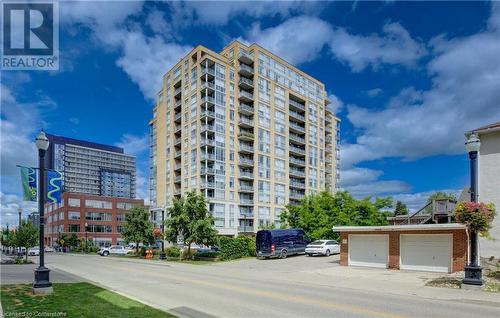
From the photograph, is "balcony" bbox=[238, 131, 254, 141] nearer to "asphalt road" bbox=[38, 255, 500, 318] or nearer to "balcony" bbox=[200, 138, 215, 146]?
"balcony" bbox=[200, 138, 215, 146]

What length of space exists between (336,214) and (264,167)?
37.1 m

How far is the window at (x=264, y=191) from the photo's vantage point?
76.6 m

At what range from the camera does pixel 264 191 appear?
77.2 metres

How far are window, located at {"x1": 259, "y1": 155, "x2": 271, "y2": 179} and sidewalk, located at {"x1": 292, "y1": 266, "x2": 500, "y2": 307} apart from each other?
172 feet

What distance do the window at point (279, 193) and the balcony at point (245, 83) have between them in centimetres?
2059

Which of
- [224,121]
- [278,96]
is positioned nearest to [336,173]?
[278,96]

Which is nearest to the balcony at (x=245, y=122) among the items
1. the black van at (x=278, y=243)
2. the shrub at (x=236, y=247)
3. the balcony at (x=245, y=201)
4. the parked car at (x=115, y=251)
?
the balcony at (x=245, y=201)

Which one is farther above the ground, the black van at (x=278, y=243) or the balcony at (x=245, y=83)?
the balcony at (x=245, y=83)

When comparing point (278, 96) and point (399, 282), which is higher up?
point (278, 96)

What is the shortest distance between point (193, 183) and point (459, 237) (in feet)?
182

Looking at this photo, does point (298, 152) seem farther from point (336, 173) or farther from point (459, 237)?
point (459, 237)

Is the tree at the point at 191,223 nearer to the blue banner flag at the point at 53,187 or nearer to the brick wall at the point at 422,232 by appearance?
the brick wall at the point at 422,232

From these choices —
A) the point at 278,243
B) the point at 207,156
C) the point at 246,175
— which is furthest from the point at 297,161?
the point at 278,243

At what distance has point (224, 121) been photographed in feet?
242
